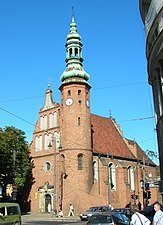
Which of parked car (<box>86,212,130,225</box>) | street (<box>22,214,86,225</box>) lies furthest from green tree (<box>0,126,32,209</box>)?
parked car (<box>86,212,130,225</box>)

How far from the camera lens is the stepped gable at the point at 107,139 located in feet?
158

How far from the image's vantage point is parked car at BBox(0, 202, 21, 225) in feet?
55.9

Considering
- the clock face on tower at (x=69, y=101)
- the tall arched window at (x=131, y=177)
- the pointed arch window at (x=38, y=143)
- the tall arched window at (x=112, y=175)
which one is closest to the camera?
the clock face on tower at (x=69, y=101)

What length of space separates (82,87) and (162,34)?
1030 inches

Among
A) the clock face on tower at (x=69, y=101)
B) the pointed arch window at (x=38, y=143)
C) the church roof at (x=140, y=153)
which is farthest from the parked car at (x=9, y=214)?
the church roof at (x=140, y=153)

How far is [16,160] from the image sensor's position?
42.5 meters

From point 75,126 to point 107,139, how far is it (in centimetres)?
1111

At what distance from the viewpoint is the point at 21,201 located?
46.2m

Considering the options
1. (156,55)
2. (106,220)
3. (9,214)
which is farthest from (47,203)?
(106,220)

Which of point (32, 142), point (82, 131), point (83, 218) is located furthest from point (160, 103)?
point (32, 142)

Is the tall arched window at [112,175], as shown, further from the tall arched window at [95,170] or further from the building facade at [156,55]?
the building facade at [156,55]

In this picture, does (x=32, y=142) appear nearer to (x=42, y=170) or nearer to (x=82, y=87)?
(x=42, y=170)

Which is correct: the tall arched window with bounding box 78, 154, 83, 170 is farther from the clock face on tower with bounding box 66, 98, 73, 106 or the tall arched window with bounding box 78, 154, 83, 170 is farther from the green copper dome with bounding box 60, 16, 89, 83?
the green copper dome with bounding box 60, 16, 89, 83

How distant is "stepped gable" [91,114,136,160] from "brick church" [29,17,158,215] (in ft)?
0.67
